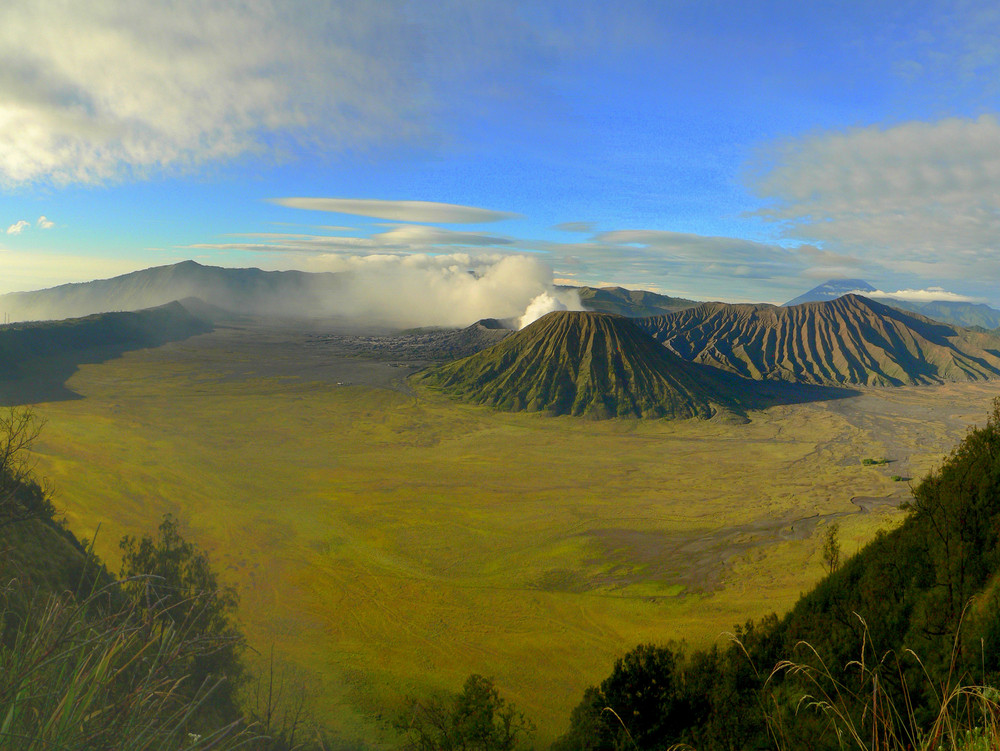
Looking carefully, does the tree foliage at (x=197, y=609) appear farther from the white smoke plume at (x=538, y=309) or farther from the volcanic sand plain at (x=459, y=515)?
the white smoke plume at (x=538, y=309)

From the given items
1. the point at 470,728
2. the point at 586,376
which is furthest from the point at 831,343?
the point at 470,728

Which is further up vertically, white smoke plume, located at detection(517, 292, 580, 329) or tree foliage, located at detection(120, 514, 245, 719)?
white smoke plume, located at detection(517, 292, 580, 329)

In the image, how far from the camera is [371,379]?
9825cm

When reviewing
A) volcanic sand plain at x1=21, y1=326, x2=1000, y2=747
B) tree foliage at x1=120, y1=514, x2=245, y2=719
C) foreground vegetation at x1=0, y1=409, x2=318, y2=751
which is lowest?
volcanic sand plain at x1=21, y1=326, x2=1000, y2=747

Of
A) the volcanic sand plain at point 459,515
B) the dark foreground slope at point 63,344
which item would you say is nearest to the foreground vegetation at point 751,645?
the volcanic sand plain at point 459,515

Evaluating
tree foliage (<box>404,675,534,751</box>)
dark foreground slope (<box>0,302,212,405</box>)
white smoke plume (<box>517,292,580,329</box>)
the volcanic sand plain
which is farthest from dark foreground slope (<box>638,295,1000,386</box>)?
dark foreground slope (<box>0,302,212,405</box>)

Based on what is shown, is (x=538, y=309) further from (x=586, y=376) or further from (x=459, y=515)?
(x=459, y=515)

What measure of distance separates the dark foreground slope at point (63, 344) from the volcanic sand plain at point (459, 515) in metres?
6.16

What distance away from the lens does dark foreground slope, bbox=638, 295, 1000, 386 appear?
131375mm

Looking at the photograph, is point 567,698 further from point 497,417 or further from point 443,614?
point 497,417

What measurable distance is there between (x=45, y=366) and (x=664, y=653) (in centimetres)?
10943

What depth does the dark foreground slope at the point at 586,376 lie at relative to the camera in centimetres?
8575

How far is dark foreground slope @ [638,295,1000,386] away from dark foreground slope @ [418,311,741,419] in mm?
40436

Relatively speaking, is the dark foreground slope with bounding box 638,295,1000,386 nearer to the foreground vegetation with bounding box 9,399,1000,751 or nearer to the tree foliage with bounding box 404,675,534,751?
the foreground vegetation with bounding box 9,399,1000,751
